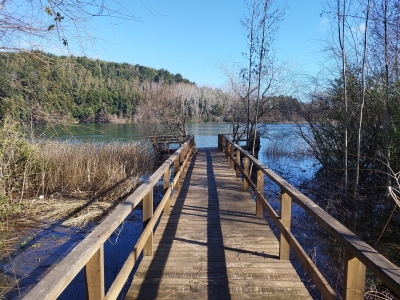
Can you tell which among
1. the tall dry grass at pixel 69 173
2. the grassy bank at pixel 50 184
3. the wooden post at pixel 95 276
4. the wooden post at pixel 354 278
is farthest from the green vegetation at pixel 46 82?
the wooden post at pixel 354 278

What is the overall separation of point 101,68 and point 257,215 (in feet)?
10.9

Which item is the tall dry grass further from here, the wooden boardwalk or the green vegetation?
the wooden boardwalk

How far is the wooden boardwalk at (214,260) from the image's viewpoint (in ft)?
9.27

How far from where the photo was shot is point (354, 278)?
182cm

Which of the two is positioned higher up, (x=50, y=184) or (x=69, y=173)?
(x=69, y=173)

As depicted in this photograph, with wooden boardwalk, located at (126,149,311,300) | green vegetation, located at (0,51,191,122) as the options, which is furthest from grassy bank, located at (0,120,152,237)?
wooden boardwalk, located at (126,149,311,300)

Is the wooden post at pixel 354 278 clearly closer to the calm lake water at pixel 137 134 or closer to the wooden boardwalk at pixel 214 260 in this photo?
the wooden boardwalk at pixel 214 260

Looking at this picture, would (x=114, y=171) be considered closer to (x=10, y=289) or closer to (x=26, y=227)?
(x=26, y=227)

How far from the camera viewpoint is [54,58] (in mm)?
4449

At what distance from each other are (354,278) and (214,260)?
6.09ft

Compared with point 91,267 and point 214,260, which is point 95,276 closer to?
point 91,267

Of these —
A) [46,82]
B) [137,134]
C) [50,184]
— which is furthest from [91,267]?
[137,134]

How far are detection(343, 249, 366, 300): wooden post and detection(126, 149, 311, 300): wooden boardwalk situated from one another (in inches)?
39.0

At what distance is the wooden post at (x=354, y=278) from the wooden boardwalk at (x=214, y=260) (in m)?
0.99
